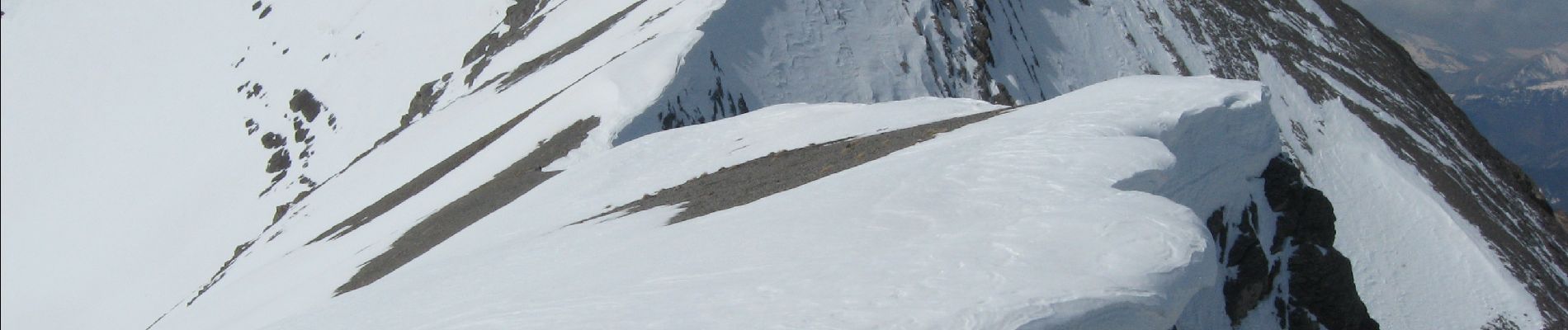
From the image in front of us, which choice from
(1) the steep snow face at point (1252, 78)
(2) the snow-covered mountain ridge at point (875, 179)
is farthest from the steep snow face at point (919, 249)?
(1) the steep snow face at point (1252, 78)

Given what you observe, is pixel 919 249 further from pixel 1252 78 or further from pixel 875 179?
pixel 1252 78

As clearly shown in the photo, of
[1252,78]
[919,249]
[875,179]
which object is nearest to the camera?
[919,249]

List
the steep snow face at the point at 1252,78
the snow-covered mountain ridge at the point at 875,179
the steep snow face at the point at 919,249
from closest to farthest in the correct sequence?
the steep snow face at the point at 919,249 → the snow-covered mountain ridge at the point at 875,179 → the steep snow face at the point at 1252,78

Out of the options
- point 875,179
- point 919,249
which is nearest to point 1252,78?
point 875,179

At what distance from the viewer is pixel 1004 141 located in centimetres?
1373

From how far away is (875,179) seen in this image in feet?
45.6

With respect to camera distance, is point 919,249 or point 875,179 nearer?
point 919,249

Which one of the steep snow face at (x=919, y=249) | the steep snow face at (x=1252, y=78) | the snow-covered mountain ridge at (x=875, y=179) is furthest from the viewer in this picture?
the steep snow face at (x=1252, y=78)

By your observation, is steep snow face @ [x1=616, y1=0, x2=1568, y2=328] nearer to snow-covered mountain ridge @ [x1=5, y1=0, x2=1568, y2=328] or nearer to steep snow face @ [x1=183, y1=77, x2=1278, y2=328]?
snow-covered mountain ridge @ [x1=5, y1=0, x2=1568, y2=328]

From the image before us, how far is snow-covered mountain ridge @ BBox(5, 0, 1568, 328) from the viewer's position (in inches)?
413

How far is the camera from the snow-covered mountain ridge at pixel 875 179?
34.4ft

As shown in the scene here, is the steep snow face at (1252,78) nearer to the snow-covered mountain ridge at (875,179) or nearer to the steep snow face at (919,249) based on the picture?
the snow-covered mountain ridge at (875,179)

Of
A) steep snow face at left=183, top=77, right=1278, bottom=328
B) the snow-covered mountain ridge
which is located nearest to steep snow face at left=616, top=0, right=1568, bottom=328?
the snow-covered mountain ridge

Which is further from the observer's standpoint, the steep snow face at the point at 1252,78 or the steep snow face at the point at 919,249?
the steep snow face at the point at 1252,78
